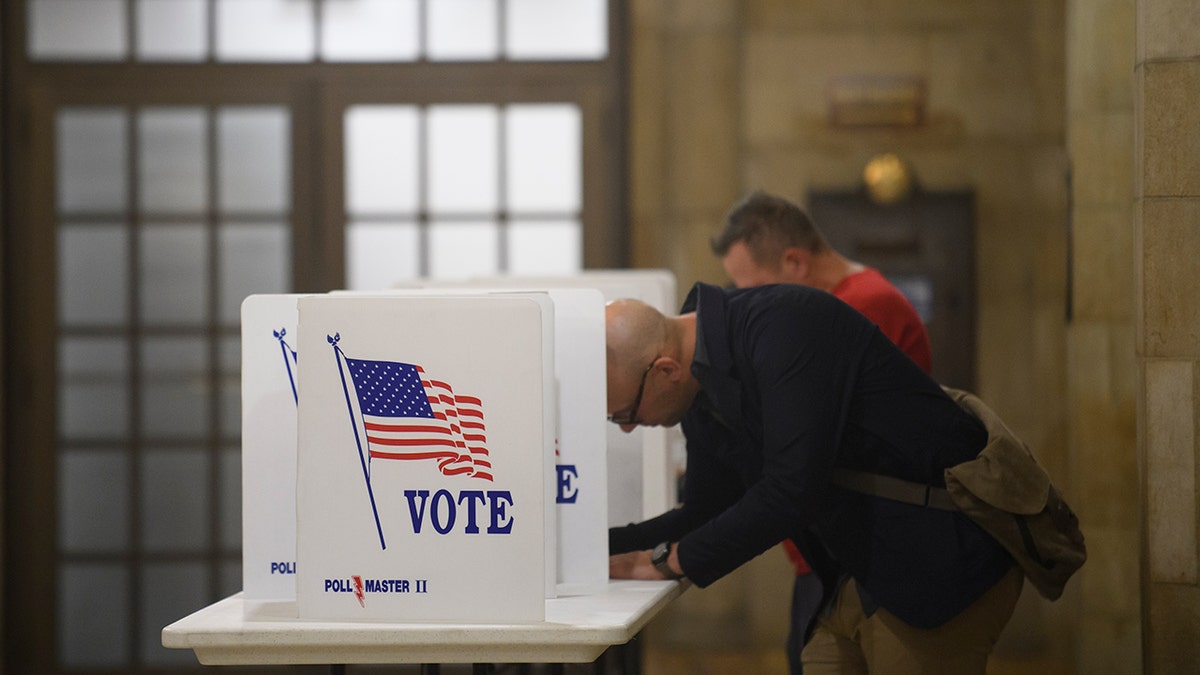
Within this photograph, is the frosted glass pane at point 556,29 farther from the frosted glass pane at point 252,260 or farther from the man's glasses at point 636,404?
the man's glasses at point 636,404

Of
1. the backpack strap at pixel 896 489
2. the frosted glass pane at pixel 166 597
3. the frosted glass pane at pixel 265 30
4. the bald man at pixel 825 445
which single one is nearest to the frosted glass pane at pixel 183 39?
the frosted glass pane at pixel 265 30

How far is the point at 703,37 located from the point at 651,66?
0.23 metres

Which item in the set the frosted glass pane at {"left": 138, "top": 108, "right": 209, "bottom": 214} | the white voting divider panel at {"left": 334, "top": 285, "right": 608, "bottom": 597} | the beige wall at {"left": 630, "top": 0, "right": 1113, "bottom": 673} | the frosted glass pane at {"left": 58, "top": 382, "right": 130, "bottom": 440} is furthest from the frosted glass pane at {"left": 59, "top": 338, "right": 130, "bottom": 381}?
the white voting divider panel at {"left": 334, "top": 285, "right": 608, "bottom": 597}

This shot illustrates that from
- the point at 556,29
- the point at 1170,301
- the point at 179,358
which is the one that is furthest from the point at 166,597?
the point at 1170,301

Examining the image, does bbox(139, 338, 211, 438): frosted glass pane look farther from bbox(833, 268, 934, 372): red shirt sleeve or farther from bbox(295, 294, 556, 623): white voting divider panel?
bbox(295, 294, 556, 623): white voting divider panel

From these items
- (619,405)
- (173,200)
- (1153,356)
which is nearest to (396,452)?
(619,405)

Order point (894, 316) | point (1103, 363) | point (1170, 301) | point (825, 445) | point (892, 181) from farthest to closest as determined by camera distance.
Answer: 1. point (892, 181)
2. point (1103, 363)
3. point (894, 316)
4. point (1170, 301)
5. point (825, 445)

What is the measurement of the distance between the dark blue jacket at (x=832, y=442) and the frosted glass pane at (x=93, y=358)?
3.75 meters

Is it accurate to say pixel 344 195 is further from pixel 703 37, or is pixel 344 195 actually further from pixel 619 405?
pixel 619 405

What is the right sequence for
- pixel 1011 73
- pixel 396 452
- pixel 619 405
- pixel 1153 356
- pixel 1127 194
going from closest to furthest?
pixel 396 452, pixel 619 405, pixel 1153 356, pixel 1127 194, pixel 1011 73

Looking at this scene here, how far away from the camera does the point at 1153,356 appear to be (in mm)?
2242

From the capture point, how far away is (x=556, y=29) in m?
5.09

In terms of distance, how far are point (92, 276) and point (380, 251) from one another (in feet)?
3.93

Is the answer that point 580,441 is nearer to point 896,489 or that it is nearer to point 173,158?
point 896,489
